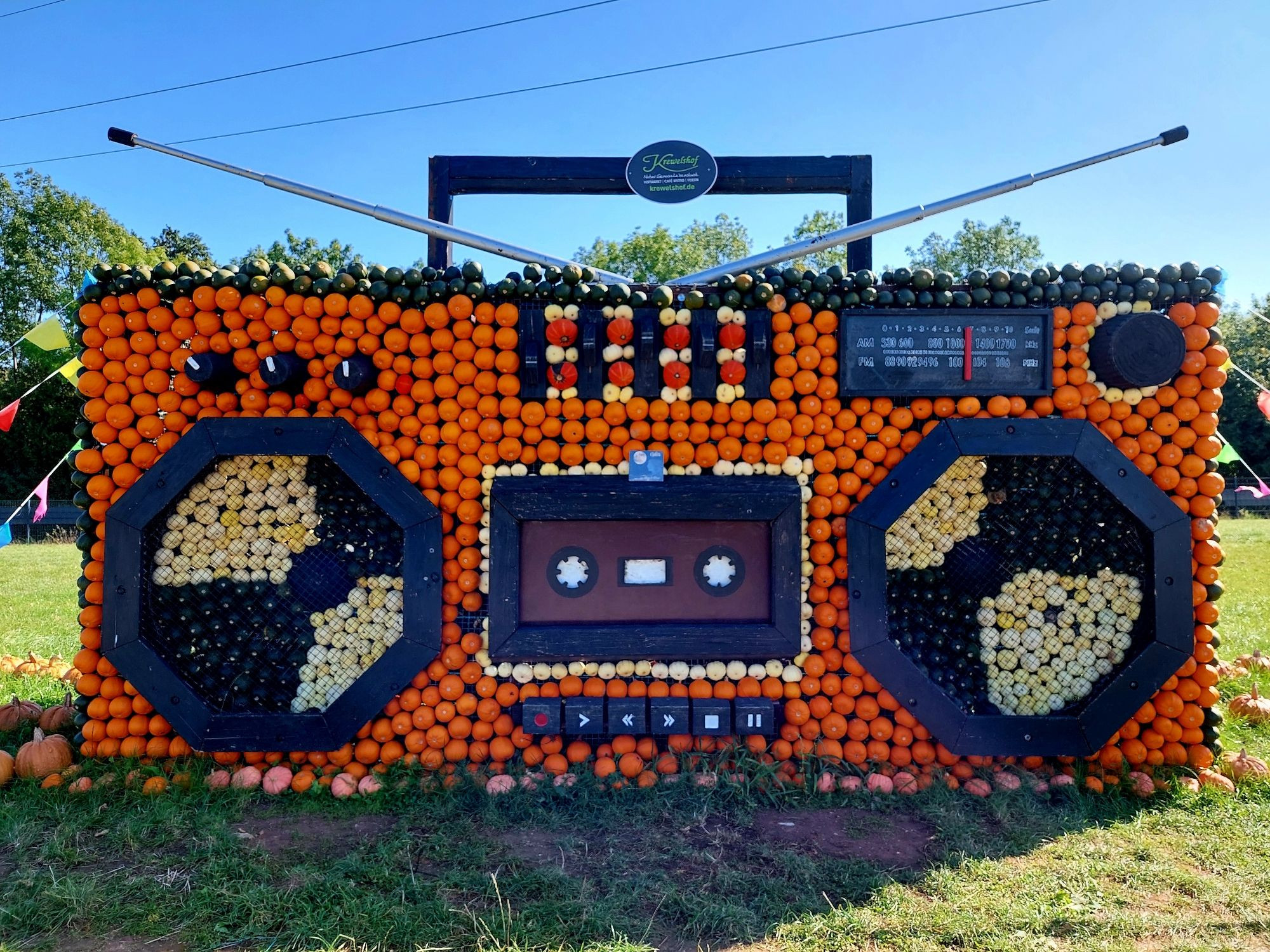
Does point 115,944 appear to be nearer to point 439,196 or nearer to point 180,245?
point 439,196

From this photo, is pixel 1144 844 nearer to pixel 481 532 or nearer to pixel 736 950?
pixel 736 950

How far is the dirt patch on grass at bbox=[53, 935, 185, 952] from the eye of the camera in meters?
3.26

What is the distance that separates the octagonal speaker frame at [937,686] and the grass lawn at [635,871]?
360 millimetres

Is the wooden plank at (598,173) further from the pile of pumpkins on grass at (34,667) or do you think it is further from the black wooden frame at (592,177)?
the pile of pumpkins on grass at (34,667)

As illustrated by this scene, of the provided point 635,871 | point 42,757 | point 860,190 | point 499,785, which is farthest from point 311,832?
point 860,190

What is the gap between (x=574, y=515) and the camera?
4.75m

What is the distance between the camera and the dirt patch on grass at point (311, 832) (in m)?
4.04

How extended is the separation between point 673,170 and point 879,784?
14.6 ft

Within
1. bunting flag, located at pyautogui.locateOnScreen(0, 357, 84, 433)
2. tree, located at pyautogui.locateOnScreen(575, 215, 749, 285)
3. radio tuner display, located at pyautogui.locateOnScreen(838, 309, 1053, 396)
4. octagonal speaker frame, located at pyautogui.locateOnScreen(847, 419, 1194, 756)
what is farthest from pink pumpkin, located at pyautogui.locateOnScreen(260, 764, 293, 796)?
tree, located at pyautogui.locateOnScreen(575, 215, 749, 285)

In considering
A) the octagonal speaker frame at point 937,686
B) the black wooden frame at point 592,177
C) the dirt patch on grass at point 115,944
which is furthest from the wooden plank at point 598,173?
the dirt patch on grass at point 115,944

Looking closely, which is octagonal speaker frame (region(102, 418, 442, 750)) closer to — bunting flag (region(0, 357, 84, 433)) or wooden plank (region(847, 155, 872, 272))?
bunting flag (region(0, 357, 84, 433))

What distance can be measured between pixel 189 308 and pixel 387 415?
137cm

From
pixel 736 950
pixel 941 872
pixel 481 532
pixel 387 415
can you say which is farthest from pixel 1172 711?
pixel 387 415

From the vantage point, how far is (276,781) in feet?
15.2
